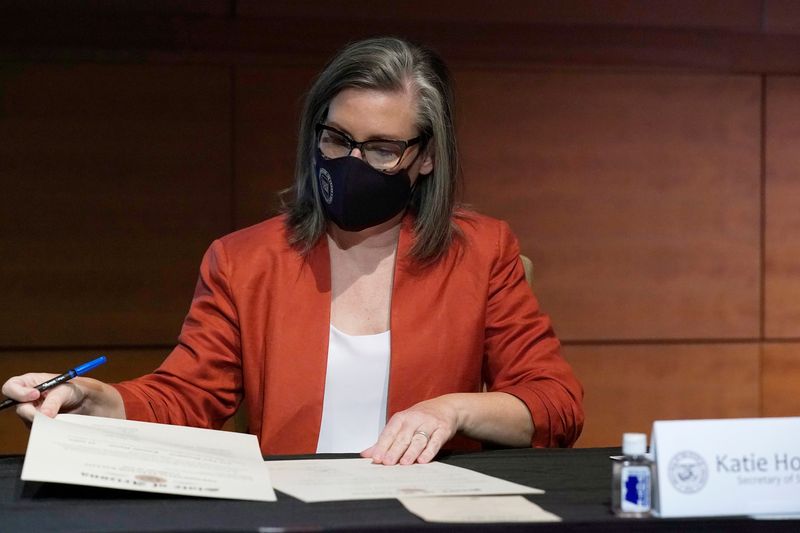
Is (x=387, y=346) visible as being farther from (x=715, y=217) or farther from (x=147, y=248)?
(x=715, y=217)

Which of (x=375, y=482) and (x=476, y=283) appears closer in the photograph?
(x=375, y=482)

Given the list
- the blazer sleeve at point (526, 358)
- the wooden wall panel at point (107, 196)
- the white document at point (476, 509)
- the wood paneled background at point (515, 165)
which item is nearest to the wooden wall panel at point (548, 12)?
the wood paneled background at point (515, 165)

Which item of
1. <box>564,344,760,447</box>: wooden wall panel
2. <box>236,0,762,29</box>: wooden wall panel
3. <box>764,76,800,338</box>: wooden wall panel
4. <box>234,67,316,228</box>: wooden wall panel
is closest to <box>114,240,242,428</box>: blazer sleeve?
<box>234,67,316,228</box>: wooden wall panel

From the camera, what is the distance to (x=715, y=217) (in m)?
3.31

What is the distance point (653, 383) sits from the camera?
11.0ft

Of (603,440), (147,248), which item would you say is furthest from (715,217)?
(147,248)

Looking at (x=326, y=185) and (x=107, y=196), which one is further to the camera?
(x=107, y=196)

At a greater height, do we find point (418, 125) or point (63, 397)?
point (418, 125)

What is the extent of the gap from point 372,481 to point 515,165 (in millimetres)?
2060

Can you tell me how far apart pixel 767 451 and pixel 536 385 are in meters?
0.74

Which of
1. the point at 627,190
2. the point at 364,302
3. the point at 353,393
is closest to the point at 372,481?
the point at 353,393

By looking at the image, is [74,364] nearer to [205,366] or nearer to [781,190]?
[205,366]

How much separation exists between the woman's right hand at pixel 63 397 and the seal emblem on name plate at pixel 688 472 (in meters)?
0.87

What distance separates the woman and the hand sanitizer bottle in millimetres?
657
